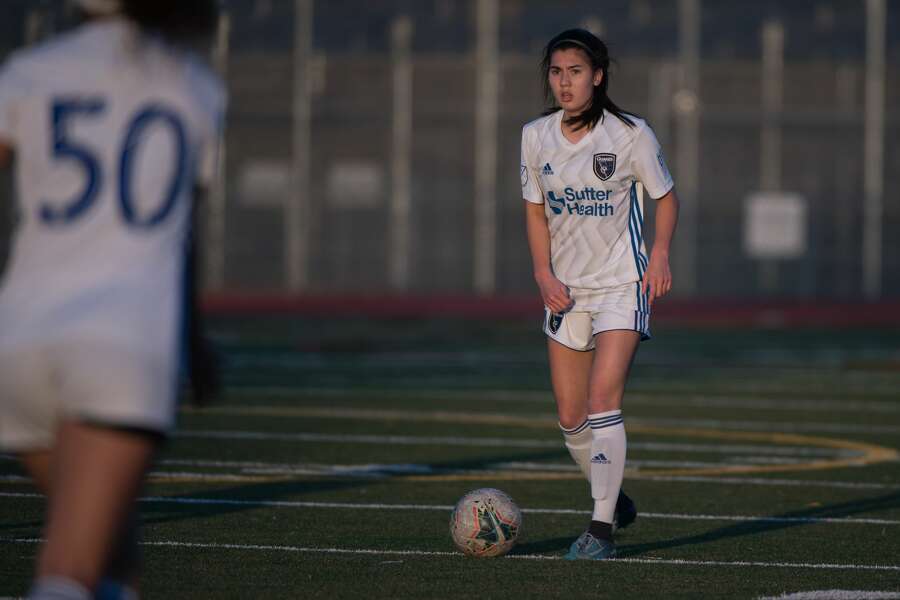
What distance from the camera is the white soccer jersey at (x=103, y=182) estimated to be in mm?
3486

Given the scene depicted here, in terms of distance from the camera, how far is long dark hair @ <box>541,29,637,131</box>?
7.20 metres

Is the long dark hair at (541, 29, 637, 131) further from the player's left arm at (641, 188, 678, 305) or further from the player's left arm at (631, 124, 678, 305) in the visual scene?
the player's left arm at (641, 188, 678, 305)

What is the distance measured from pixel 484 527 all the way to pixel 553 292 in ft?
3.52

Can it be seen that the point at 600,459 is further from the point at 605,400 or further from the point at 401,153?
the point at 401,153

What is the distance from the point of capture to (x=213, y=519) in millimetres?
8320

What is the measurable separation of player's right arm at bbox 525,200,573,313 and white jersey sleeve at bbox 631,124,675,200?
19.6 inches

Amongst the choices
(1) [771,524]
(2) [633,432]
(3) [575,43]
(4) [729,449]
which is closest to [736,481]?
(1) [771,524]

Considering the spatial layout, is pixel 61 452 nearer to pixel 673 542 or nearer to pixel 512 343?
pixel 673 542

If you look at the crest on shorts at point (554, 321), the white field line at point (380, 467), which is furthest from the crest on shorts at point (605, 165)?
the white field line at point (380, 467)

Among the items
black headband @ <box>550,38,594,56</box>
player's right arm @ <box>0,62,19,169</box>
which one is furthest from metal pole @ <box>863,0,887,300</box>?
player's right arm @ <box>0,62,19,169</box>

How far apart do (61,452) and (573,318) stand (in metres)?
4.23

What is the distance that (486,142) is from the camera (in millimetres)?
34594

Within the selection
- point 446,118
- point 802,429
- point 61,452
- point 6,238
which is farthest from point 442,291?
point 61,452

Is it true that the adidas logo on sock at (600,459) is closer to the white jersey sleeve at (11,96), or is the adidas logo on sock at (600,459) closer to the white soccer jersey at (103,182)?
the white soccer jersey at (103,182)
